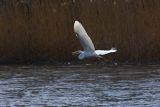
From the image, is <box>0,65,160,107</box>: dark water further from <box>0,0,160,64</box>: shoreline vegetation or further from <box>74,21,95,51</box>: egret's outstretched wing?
<box>74,21,95,51</box>: egret's outstretched wing

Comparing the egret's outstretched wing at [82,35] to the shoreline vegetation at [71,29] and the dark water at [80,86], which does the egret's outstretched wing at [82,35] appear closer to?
the dark water at [80,86]

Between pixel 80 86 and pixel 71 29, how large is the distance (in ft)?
8.95

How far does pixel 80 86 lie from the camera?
40.1 feet

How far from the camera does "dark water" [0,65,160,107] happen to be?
10820 millimetres

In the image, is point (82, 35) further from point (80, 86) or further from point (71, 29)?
point (71, 29)

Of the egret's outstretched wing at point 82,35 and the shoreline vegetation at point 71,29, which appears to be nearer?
the egret's outstretched wing at point 82,35

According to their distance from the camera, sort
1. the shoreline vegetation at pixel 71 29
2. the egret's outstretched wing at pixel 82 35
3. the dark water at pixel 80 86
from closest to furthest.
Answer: the dark water at pixel 80 86, the egret's outstretched wing at pixel 82 35, the shoreline vegetation at pixel 71 29

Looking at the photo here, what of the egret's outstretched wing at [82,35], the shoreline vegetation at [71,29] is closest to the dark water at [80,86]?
the shoreline vegetation at [71,29]

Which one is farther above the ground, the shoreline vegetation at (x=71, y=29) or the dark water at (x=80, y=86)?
the shoreline vegetation at (x=71, y=29)

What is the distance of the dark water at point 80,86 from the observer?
10.8 m

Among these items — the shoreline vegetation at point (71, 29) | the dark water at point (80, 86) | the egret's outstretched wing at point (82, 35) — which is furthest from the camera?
the shoreline vegetation at point (71, 29)

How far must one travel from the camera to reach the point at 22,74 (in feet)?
44.5

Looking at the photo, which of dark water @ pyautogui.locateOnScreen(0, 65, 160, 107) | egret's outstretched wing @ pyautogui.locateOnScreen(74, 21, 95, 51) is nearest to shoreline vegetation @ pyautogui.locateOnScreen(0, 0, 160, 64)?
dark water @ pyautogui.locateOnScreen(0, 65, 160, 107)

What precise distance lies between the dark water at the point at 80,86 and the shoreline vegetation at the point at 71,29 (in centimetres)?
37
